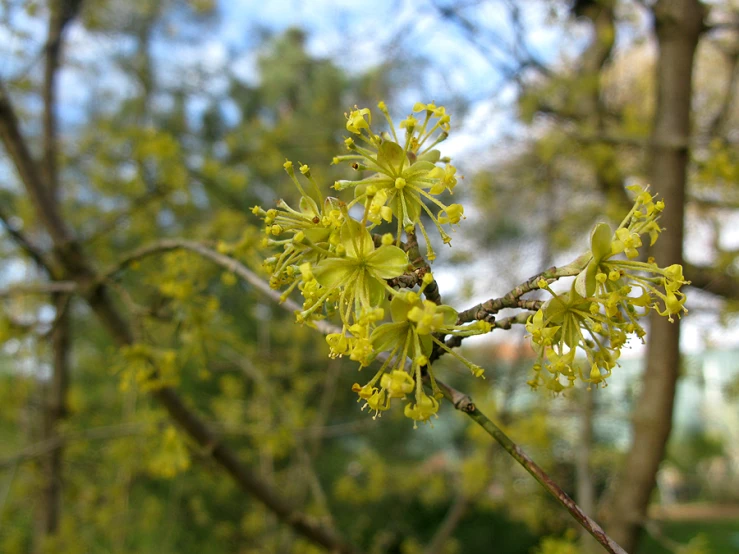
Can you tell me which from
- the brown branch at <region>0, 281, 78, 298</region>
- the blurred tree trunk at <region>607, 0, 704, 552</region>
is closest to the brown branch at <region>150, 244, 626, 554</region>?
the brown branch at <region>0, 281, 78, 298</region>

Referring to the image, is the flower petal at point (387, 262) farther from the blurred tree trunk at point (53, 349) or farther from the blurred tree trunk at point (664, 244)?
the blurred tree trunk at point (53, 349)

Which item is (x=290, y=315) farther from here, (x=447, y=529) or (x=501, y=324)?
(x=501, y=324)

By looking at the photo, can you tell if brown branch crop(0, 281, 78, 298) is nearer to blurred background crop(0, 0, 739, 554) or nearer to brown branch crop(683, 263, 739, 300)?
blurred background crop(0, 0, 739, 554)

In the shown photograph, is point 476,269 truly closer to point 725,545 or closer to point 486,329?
point 486,329

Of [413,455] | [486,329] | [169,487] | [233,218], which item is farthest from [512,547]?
[486,329]

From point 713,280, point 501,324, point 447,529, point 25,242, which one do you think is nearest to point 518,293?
point 501,324

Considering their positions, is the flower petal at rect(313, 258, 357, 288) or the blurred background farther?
the blurred background

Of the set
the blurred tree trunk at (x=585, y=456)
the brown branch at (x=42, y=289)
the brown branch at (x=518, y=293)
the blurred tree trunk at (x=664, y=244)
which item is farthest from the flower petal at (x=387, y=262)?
the blurred tree trunk at (x=585, y=456)

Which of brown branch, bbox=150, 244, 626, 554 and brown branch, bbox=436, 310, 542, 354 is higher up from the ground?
brown branch, bbox=436, 310, 542, 354
